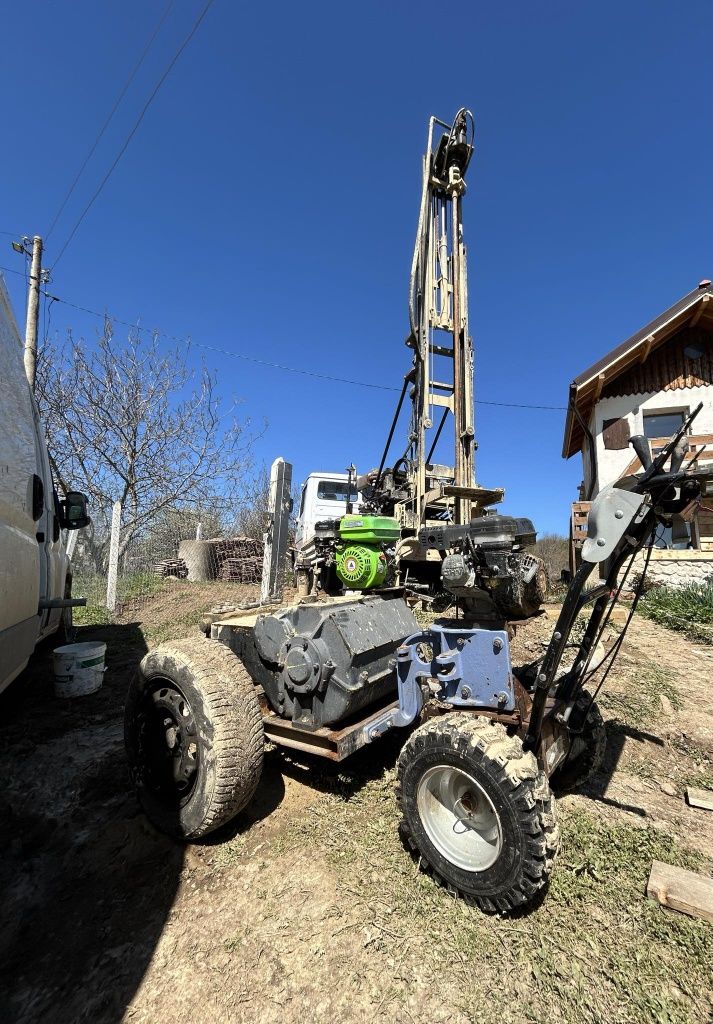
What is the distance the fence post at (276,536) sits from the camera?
771 cm

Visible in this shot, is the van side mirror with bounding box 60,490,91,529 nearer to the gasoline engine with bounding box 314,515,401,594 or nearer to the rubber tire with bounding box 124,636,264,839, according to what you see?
the rubber tire with bounding box 124,636,264,839

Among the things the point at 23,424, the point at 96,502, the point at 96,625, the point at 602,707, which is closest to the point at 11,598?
the point at 23,424

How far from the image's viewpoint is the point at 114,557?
870 cm

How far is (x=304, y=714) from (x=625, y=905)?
1.86 metres

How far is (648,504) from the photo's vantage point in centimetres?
206

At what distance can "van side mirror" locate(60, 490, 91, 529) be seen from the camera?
478 cm

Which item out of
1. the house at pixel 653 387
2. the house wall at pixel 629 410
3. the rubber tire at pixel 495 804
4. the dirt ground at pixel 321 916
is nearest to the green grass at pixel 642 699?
the dirt ground at pixel 321 916

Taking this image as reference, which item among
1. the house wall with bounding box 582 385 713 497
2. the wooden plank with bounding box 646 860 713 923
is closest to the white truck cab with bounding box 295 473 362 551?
the house wall with bounding box 582 385 713 497

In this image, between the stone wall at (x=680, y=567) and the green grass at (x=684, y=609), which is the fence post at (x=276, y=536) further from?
the stone wall at (x=680, y=567)

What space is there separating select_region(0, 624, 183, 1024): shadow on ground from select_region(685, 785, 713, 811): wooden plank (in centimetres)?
329

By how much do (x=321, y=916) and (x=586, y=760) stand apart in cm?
196

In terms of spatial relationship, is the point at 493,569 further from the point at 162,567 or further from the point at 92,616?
the point at 162,567

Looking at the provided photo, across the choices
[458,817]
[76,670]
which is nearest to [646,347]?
[458,817]

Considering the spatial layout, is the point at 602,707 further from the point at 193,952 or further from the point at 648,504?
the point at 193,952
